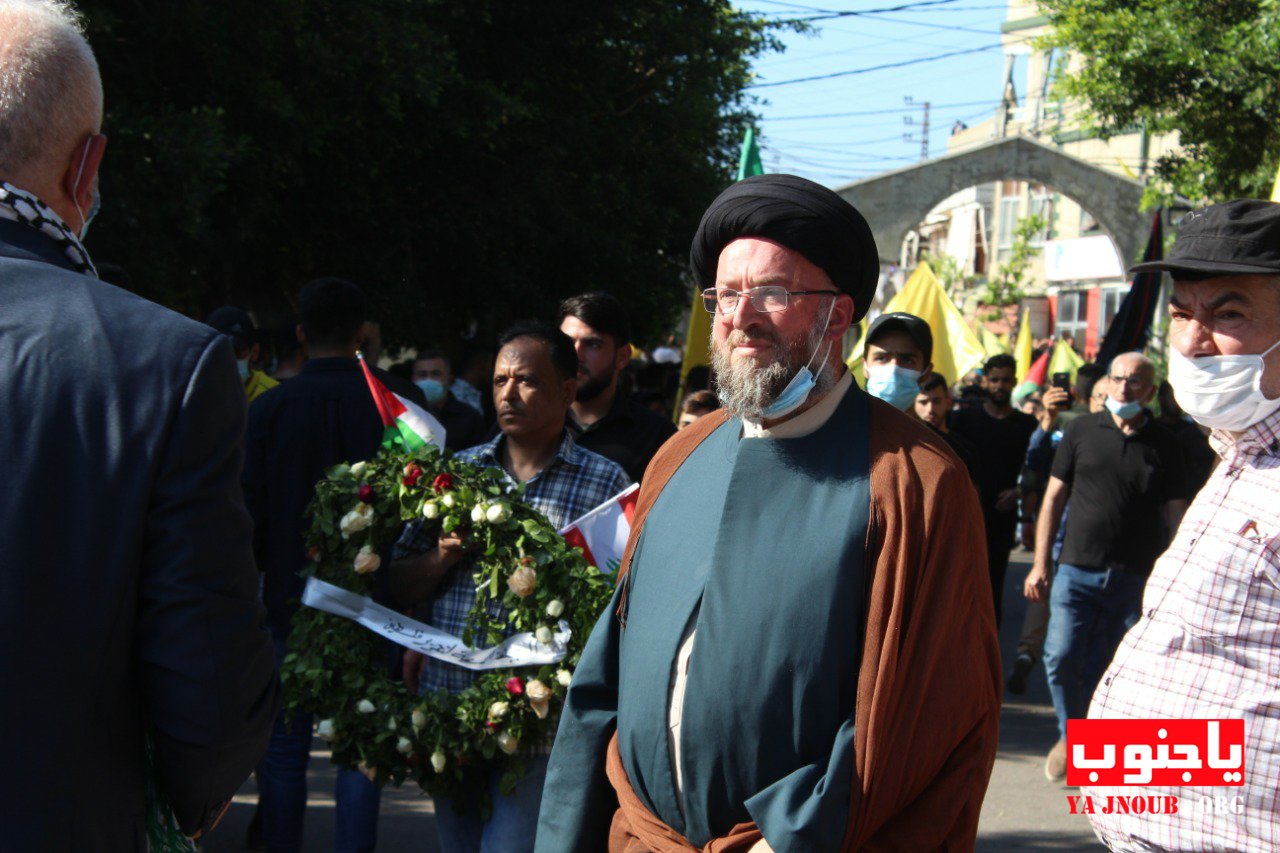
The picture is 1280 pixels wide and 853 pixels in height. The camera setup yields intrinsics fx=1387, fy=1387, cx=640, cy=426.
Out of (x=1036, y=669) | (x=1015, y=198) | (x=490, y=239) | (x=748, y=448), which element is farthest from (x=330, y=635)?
(x=1015, y=198)

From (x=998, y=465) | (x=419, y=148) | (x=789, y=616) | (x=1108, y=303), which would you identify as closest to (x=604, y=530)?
(x=789, y=616)

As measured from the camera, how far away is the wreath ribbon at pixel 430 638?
397cm

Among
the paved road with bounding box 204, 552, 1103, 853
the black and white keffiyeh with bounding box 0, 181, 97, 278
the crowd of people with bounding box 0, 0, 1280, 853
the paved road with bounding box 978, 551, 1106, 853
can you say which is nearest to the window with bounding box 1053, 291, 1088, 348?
the paved road with bounding box 978, 551, 1106, 853

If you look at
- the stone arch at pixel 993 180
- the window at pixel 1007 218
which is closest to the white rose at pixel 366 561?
the stone arch at pixel 993 180

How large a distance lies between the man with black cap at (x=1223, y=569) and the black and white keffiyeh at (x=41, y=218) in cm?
226

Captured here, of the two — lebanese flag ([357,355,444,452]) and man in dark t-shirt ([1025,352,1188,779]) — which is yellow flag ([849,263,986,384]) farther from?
lebanese flag ([357,355,444,452])

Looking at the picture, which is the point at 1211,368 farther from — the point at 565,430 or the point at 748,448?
the point at 565,430

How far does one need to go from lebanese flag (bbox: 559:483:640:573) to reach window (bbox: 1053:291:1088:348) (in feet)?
130

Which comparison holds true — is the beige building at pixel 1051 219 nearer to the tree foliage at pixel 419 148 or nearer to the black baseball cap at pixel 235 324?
the tree foliage at pixel 419 148

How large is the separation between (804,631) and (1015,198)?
167ft

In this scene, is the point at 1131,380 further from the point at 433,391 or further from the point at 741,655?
the point at 741,655

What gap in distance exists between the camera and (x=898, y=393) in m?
5.94

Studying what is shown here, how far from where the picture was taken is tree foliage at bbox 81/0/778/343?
10250 millimetres

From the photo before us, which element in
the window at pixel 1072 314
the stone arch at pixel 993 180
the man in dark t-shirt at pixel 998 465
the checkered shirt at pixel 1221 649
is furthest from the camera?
the window at pixel 1072 314
